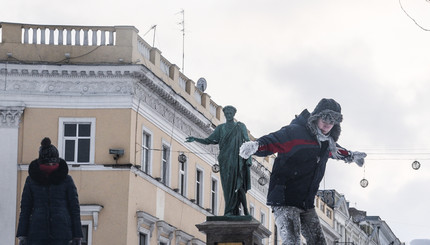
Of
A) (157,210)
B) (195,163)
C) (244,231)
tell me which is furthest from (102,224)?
(244,231)

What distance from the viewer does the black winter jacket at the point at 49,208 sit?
14.6m

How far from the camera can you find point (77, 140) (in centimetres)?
3941

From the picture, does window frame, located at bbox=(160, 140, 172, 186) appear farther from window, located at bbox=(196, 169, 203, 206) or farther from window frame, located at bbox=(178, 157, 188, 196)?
window, located at bbox=(196, 169, 203, 206)

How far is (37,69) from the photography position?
1540 inches

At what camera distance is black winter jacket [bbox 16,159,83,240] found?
47.8ft

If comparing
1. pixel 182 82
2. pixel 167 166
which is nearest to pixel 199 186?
pixel 167 166

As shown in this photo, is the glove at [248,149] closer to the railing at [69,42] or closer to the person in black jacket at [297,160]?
the person in black jacket at [297,160]

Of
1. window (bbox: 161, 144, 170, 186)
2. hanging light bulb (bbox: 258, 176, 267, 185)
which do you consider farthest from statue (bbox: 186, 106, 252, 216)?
hanging light bulb (bbox: 258, 176, 267, 185)

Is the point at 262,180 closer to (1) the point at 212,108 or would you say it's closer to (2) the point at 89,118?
(1) the point at 212,108

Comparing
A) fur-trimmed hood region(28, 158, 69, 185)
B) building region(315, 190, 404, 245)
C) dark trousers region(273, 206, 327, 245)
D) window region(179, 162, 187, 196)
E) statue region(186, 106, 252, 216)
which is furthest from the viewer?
building region(315, 190, 404, 245)

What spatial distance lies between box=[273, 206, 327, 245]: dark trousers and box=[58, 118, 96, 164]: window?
24.4m

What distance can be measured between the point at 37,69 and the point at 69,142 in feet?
8.31

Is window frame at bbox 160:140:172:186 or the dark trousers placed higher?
window frame at bbox 160:140:172:186

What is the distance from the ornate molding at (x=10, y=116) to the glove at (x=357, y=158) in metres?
24.8
